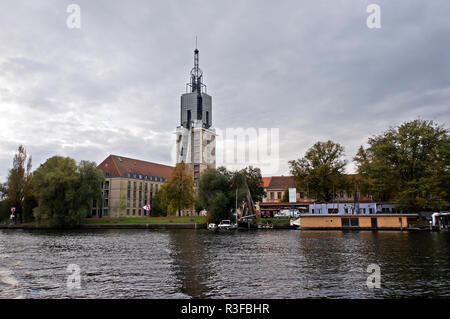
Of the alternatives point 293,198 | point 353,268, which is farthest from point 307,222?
point 353,268

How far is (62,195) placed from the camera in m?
83.9

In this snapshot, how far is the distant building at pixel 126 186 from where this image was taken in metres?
130

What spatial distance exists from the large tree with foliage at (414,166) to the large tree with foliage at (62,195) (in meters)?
65.2

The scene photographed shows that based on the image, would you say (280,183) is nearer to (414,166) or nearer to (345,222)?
(345,222)

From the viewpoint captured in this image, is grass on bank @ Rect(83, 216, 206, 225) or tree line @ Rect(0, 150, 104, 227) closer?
tree line @ Rect(0, 150, 104, 227)

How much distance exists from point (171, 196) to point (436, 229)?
2430 inches

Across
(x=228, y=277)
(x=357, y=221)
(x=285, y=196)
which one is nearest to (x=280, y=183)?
(x=285, y=196)

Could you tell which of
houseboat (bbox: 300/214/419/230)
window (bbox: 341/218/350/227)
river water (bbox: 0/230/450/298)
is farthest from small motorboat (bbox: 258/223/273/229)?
river water (bbox: 0/230/450/298)

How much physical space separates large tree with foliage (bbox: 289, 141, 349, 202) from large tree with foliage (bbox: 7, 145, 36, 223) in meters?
72.6

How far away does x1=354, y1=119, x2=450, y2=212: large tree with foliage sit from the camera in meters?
68.0

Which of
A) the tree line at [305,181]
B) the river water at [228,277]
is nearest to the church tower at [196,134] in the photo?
the tree line at [305,181]

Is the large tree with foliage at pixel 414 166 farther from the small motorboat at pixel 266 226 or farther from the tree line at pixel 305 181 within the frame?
the small motorboat at pixel 266 226
